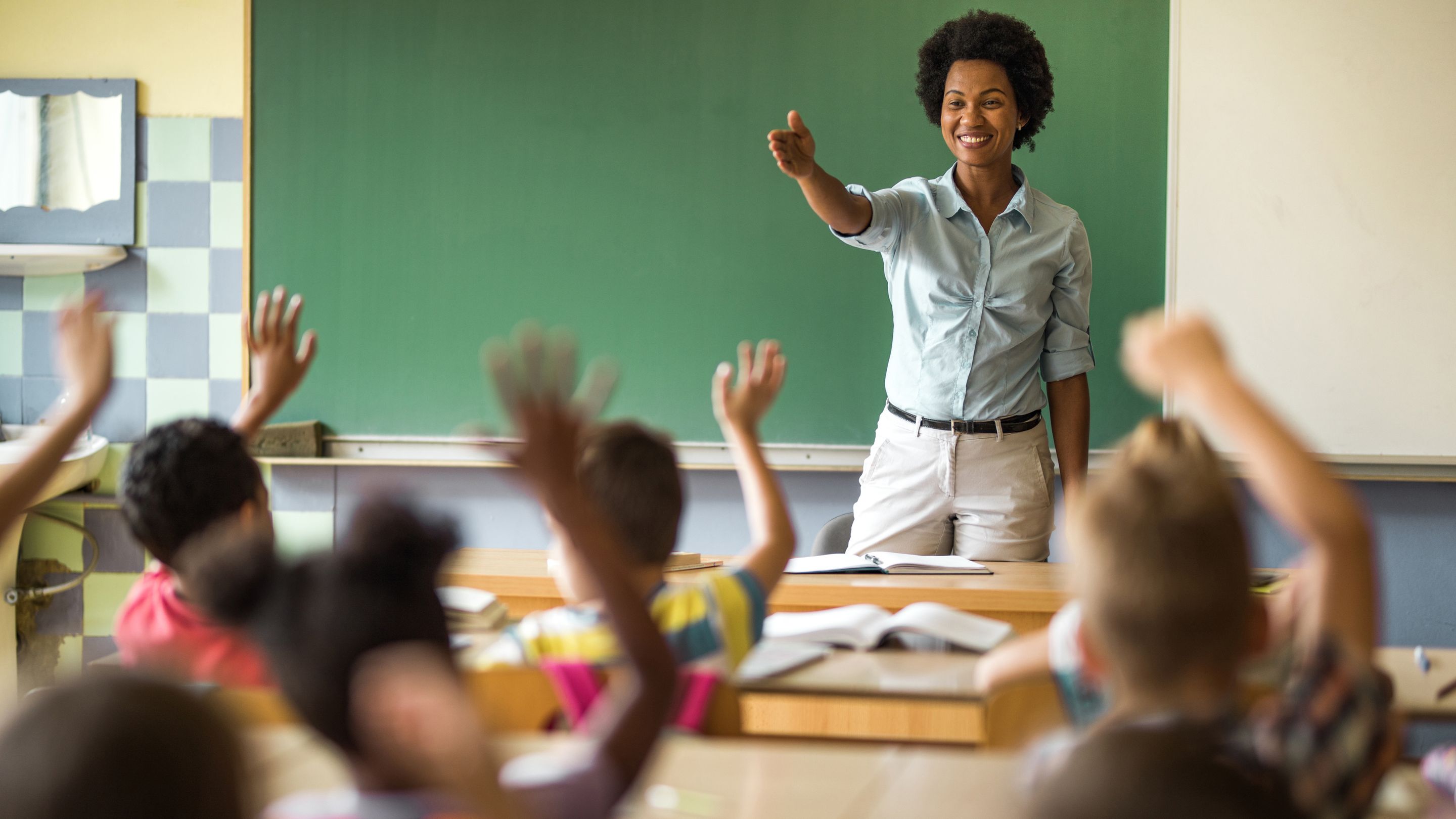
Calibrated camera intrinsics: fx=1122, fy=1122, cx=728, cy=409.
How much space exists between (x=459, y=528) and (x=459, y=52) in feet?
9.19

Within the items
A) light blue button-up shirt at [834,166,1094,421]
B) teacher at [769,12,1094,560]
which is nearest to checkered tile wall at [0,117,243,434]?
teacher at [769,12,1094,560]

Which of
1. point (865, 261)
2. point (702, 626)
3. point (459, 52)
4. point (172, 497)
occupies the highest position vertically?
point (459, 52)

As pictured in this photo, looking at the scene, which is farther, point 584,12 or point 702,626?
point 584,12

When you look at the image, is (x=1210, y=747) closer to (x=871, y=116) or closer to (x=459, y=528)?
(x=459, y=528)

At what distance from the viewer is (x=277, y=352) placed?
5.53ft

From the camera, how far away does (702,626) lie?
1.20m

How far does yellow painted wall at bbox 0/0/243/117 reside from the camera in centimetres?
342

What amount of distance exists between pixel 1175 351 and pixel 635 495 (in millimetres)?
573

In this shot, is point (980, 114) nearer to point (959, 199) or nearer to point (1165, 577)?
point (959, 199)

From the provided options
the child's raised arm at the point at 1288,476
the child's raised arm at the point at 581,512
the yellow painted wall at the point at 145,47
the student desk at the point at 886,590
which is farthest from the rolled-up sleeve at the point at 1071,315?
the yellow painted wall at the point at 145,47

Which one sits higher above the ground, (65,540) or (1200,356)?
(1200,356)

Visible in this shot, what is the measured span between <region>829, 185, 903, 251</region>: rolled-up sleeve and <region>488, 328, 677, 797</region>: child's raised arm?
1.90 m

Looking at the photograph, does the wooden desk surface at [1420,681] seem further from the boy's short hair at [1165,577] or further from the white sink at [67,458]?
the white sink at [67,458]

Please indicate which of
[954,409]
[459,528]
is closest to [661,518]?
[459,528]
